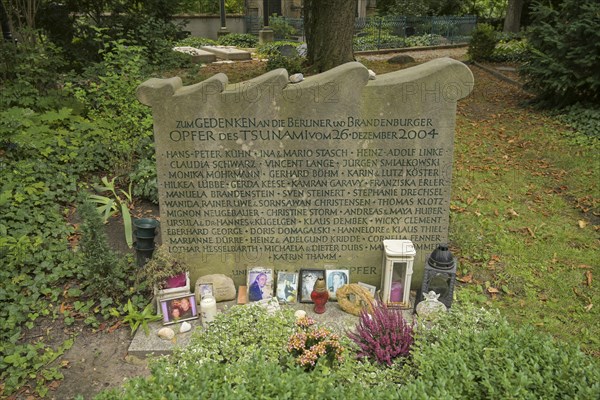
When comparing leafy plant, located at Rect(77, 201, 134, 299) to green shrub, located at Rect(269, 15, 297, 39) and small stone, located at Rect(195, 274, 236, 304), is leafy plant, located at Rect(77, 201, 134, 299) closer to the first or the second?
small stone, located at Rect(195, 274, 236, 304)

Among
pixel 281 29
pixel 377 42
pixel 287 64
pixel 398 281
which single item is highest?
pixel 281 29

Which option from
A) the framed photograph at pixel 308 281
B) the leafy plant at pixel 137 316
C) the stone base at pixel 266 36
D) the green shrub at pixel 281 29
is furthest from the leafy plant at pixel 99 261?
the stone base at pixel 266 36

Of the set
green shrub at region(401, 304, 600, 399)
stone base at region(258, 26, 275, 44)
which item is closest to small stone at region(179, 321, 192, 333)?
green shrub at region(401, 304, 600, 399)

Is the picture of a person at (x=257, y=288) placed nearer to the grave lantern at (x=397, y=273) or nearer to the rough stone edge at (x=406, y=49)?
the grave lantern at (x=397, y=273)

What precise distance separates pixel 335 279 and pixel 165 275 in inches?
61.9

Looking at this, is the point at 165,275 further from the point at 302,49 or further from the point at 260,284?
the point at 302,49

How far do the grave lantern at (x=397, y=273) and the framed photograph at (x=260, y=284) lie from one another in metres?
1.07

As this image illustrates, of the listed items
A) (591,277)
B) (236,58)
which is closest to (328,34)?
(591,277)

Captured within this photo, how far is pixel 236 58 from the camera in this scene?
796 inches

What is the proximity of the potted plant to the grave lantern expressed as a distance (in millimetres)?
1811

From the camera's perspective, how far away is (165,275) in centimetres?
440

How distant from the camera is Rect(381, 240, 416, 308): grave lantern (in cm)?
457

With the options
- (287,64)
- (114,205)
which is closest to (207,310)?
(114,205)

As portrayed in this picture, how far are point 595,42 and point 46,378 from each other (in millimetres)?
11172
